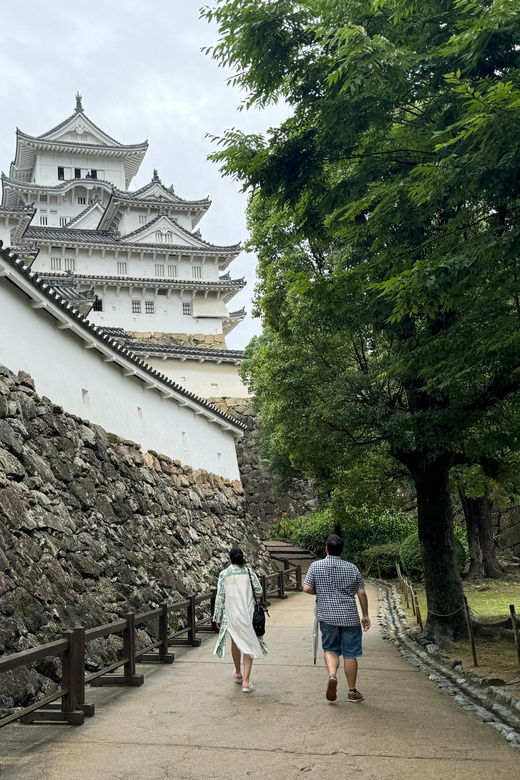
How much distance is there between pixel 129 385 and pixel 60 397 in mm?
3316

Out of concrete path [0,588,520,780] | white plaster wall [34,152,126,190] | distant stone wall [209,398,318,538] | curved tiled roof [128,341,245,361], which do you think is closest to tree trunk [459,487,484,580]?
concrete path [0,588,520,780]

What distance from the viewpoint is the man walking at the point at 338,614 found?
266 inches

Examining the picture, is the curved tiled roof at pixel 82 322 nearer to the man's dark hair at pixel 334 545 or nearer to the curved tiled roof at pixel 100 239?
the man's dark hair at pixel 334 545

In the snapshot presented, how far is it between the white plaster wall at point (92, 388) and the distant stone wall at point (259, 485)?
53.8 feet

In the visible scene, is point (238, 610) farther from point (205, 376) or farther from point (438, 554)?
point (205, 376)

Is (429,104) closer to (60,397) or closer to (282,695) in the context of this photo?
(282,695)

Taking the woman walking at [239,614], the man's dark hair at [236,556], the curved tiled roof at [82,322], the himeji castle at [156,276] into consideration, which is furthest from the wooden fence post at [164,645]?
the himeji castle at [156,276]

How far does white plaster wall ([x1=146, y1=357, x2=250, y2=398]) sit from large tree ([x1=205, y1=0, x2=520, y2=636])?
23.3 meters

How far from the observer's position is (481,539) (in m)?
19.7

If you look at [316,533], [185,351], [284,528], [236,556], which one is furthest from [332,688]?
[185,351]

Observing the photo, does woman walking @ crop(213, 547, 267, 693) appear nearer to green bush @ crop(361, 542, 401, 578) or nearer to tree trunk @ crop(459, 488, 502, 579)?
tree trunk @ crop(459, 488, 502, 579)

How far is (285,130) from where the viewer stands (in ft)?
27.2

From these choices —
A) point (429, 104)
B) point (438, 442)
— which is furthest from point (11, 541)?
point (429, 104)

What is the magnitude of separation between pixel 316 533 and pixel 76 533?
19183 mm
